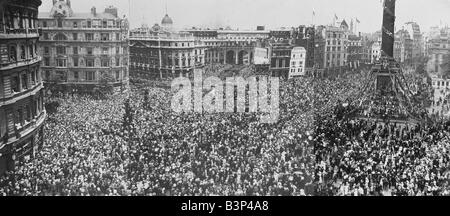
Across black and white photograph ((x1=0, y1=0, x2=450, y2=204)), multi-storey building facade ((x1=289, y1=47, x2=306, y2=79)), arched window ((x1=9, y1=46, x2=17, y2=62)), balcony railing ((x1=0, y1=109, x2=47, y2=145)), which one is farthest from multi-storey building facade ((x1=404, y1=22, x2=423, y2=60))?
arched window ((x1=9, y1=46, x2=17, y2=62))

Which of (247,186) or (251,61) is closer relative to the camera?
(247,186)

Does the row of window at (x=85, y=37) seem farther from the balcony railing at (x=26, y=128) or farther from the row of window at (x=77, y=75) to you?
the balcony railing at (x=26, y=128)

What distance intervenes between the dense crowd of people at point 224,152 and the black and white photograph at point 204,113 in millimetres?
49

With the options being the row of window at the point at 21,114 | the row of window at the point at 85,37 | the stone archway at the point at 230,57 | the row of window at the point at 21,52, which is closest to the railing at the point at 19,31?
the row of window at the point at 21,52

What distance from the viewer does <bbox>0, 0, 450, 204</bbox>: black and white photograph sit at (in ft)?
42.7

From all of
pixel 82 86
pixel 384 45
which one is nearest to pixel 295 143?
pixel 82 86

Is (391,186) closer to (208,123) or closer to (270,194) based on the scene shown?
(270,194)

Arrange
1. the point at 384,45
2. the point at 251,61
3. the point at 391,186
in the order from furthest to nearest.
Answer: the point at 384,45, the point at 251,61, the point at 391,186

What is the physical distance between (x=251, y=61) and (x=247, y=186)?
6.46 m

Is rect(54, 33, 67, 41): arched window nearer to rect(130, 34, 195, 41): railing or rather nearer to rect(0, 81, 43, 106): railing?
rect(0, 81, 43, 106): railing

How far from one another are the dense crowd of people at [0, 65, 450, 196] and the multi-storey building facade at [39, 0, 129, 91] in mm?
726

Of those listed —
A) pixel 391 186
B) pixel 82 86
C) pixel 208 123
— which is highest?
pixel 82 86

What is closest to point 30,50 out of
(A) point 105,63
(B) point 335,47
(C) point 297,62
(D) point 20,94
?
(D) point 20,94

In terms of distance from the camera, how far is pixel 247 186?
505 inches
